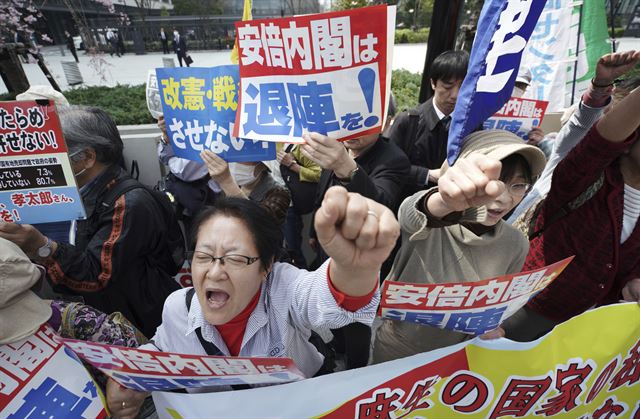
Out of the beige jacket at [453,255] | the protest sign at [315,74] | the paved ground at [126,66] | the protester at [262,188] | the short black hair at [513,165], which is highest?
the protest sign at [315,74]

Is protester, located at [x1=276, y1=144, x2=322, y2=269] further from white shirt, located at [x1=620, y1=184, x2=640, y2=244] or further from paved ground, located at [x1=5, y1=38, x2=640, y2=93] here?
paved ground, located at [x1=5, y1=38, x2=640, y2=93]

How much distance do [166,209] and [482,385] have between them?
68.6 inches

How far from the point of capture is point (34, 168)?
164 centimetres

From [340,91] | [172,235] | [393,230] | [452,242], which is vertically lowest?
[172,235]

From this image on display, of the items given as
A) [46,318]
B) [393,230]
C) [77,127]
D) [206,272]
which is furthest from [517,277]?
[77,127]

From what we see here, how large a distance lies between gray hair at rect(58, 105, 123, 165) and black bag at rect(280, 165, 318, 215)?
125 centimetres

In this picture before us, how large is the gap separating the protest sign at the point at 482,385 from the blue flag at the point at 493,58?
81 centimetres

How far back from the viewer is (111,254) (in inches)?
70.4

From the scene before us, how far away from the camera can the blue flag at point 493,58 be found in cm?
139

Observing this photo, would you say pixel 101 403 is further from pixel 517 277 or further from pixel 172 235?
pixel 517 277

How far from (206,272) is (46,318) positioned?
2.17 ft

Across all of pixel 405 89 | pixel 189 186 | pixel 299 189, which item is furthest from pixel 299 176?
pixel 405 89

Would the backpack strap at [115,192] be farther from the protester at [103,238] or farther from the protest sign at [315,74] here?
the protest sign at [315,74]

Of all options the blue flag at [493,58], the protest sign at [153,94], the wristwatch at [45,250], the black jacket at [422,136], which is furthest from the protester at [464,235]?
the protest sign at [153,94]
